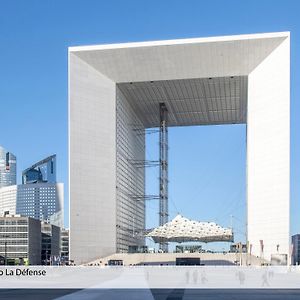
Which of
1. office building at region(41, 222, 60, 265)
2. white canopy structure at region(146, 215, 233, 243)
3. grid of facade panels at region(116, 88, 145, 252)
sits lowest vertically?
office building at region(41, 222, 60, 265)

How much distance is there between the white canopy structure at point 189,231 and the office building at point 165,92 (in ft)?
25.5

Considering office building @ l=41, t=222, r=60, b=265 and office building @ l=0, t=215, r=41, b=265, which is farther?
office building @ l=41, t=222, r=60, b=265

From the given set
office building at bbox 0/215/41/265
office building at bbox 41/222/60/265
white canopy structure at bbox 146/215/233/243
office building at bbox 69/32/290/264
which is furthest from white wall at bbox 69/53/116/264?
office building at bbox 41/222/60/265

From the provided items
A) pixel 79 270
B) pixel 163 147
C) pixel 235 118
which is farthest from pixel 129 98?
pixel 79 270

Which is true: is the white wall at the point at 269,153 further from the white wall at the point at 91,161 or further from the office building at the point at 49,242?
the office building at the point at 49,242

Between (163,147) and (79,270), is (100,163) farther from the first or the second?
(79,270)

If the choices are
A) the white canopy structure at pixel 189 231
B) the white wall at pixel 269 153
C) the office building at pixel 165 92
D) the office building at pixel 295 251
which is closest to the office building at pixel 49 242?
the office building at pixel 295 251

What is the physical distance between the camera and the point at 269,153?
273ft

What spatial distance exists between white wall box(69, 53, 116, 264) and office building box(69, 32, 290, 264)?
0.48 ft

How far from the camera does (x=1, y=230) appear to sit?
454 feet

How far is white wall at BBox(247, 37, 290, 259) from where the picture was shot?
80688 mm

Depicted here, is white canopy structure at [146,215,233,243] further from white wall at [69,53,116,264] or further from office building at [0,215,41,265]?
office building at [0,215,41,265]

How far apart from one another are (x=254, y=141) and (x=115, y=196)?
→ 22249 mm

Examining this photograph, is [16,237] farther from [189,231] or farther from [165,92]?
[165,92]
